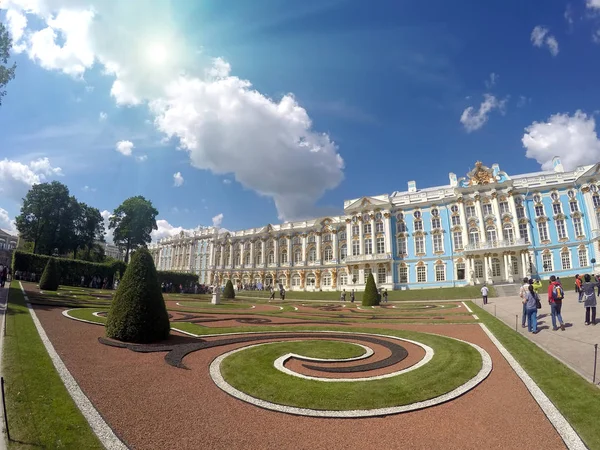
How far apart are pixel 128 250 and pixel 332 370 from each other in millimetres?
58072

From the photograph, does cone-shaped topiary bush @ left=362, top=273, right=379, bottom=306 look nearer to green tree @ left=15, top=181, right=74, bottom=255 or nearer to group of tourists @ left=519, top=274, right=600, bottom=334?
group of tourists @ left=519, top=274, right=600, bottom=334

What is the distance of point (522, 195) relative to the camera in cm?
4719

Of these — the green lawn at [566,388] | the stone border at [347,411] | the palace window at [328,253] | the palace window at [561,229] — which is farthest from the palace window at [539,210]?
the stone border at [347,411]

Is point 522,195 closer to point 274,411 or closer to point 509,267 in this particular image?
point 509,267

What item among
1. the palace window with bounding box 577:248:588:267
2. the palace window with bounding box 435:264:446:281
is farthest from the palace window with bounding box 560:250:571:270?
the palace window with bounding box 435:264:446:281

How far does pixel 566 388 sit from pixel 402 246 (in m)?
48.7

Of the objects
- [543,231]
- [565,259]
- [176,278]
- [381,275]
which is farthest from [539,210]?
[176,278]

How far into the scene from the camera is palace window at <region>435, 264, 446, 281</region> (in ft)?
163

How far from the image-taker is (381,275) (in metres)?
53.3

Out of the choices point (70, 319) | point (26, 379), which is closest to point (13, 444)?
point (26, 379)

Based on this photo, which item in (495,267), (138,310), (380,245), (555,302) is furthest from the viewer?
(380,245)

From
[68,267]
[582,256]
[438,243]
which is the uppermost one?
[438,243]

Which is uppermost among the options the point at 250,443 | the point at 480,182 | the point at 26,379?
the point at 480,182

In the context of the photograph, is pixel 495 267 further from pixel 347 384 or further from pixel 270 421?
pixel 270 421
